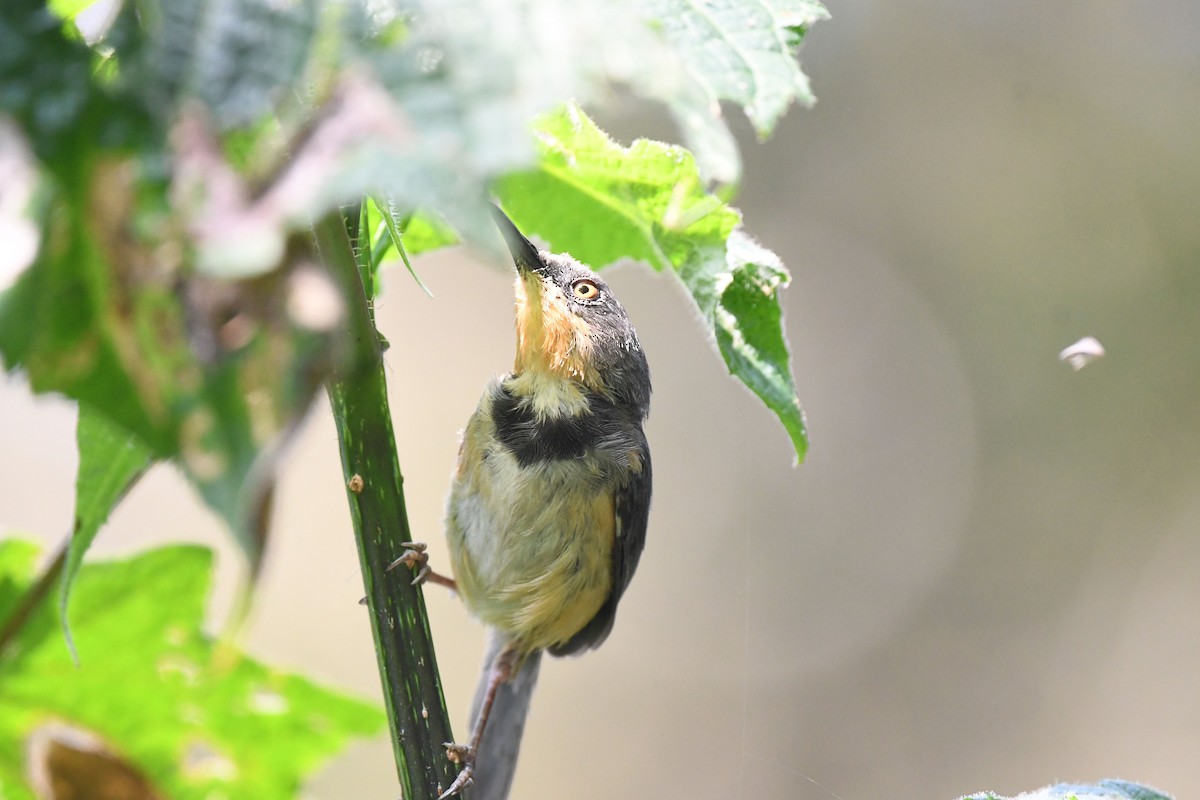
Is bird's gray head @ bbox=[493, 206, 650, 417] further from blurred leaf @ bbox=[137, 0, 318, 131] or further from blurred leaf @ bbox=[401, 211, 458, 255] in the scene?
blurred leaf @ bbox=[137, 0, 318, 131]

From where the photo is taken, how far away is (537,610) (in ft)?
9.66

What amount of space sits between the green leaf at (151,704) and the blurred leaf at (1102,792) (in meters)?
0.74

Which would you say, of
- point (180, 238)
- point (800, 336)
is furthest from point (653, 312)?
point (180, 238)

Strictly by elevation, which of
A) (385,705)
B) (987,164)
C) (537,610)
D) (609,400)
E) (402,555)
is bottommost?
(385,705)

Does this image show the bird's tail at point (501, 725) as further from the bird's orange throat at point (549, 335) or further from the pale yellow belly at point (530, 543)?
the bird's orange throat at point (549, 335)

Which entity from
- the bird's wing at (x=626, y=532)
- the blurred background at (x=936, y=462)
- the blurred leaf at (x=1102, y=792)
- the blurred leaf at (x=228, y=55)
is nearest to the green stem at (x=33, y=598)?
the blurred leaf at (x=228, y=55)

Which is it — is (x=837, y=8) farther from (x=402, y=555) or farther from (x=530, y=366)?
(x=402, y=555)

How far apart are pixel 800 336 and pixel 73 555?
548 centimetres

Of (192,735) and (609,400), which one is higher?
(609,400)

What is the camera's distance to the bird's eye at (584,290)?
2.99 m

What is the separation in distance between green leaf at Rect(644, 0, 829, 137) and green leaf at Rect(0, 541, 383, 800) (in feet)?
2.57

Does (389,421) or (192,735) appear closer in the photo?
(389,421)

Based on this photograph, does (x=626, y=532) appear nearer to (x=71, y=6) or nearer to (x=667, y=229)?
(x=667, y=229)

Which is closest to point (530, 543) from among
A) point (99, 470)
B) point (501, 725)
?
point (501, 725)
